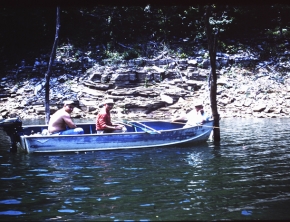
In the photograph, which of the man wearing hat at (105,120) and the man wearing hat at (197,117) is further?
the man wearing hat at (197,117)

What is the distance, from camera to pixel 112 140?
37.1 feet

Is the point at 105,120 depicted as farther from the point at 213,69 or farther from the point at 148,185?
the point at 148,185

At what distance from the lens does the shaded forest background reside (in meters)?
31.6

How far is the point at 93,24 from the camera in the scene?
34375mm

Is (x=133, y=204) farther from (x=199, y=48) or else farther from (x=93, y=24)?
(x=93, y=24)

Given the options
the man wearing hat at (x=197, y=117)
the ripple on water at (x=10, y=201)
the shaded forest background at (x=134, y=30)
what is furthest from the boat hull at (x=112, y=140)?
the shaded forest background at (x=134, y=30)

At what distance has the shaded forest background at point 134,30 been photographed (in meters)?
31.6

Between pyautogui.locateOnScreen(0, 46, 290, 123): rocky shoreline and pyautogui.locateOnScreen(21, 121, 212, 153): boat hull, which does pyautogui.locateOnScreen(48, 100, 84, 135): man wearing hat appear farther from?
pyautogui.locateOnScreen(0, 46, 290, 123): rocky shoreline

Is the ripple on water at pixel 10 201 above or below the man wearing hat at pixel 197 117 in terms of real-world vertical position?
below

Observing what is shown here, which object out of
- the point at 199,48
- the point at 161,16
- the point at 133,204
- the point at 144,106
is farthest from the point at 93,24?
the point at 133,204

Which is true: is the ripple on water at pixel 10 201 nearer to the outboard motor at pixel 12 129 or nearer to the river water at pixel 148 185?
the river water at pixel 148 185

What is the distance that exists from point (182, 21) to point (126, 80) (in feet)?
32.4

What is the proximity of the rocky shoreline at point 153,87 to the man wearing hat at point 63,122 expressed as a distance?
43.3 feet

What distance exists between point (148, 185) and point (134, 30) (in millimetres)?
29539
